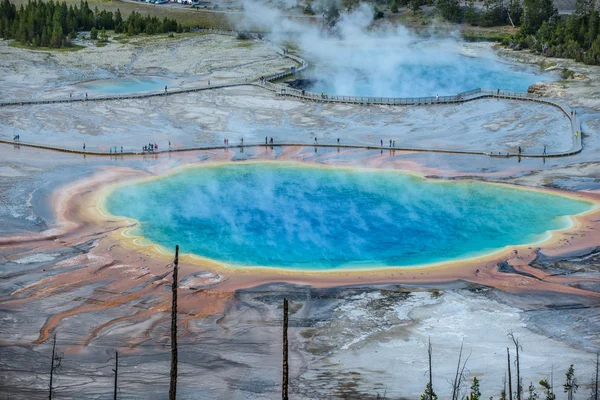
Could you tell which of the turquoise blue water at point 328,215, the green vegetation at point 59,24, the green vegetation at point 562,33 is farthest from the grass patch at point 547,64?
the green vegetation at point 59,24

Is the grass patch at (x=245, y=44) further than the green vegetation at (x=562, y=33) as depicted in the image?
Yes

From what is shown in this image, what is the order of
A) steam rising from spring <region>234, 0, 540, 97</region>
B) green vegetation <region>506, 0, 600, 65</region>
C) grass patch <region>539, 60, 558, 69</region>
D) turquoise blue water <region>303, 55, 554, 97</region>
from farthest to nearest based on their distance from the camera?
green vegetation <region>506, 0, 600, 65</region>, grass patch <region>539, 60, 558, 69</region>, steam rising from spring <region>234, 0, 540, 97</region>, turquoise blue water <region>303, 55, 554, 97</region>

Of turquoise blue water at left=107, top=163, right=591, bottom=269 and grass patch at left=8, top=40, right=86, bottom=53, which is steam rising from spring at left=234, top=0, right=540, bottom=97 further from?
turquoise blue water at left=107, top=163, right=591, bottom=269

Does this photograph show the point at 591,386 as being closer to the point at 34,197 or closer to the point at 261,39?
→ the point at 34,197

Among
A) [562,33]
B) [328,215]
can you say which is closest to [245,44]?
[562,33]

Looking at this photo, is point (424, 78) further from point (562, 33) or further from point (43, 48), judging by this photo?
point (43, 48)

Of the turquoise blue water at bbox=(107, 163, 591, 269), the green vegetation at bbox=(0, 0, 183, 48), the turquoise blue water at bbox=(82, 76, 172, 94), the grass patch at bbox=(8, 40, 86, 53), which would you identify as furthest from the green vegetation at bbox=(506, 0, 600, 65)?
the grass patch at bbox=(8, 40, 86, 53)

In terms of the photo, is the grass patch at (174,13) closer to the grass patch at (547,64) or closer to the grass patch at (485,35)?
the grass patch at (485,35)
